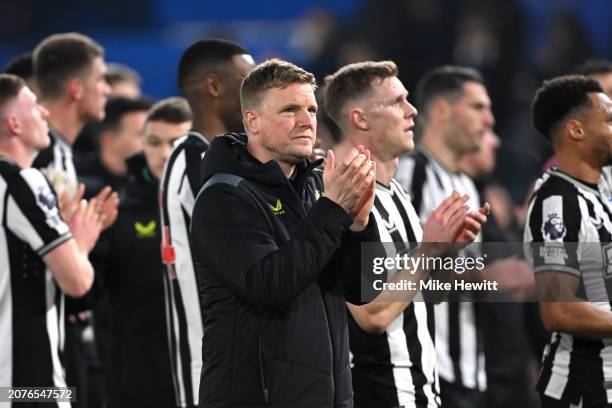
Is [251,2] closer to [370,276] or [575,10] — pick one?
[575,10]

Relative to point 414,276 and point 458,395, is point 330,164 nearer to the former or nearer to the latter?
point 414,276

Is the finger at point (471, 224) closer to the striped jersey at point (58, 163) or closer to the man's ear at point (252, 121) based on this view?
the man's ear at point (252, 121)

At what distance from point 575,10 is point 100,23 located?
7026 millimetres

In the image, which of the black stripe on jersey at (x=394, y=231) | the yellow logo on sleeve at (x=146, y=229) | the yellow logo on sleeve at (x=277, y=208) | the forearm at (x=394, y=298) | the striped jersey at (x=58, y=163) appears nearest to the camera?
the yellow logo on sleeve at (x=277, y=208)

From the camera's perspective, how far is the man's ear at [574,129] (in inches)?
219

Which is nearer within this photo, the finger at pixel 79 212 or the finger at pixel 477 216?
the finger at pixel 477 216

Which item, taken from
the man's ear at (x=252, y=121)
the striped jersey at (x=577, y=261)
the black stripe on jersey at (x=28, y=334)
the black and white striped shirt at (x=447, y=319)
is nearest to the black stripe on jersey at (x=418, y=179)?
the black and white striped shirt at (x=447, y=319)

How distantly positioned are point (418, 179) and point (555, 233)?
93.3 inches

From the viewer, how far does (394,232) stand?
529cm

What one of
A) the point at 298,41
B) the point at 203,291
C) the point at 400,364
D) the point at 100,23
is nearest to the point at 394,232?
the point at 400,364

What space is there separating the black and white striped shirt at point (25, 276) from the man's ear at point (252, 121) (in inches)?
55.9

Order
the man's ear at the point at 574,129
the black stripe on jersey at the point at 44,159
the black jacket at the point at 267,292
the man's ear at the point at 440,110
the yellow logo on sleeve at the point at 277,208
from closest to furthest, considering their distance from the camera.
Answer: the black jacket at the point at 267,292 → the yellow logo on sleeve at the point at 277,208 → the man's ear at the point at 574,129 → the black stripe on jersey at the point at 44,159 → the man's ear at the point at 440,110

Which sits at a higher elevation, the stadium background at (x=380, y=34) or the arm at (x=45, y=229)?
the stadium background at (x=380, y=34)

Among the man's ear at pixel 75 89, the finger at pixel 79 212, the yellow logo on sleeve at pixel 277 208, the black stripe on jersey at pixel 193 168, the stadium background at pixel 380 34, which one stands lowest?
the yellow logo on sleeve at pixel 277 208
